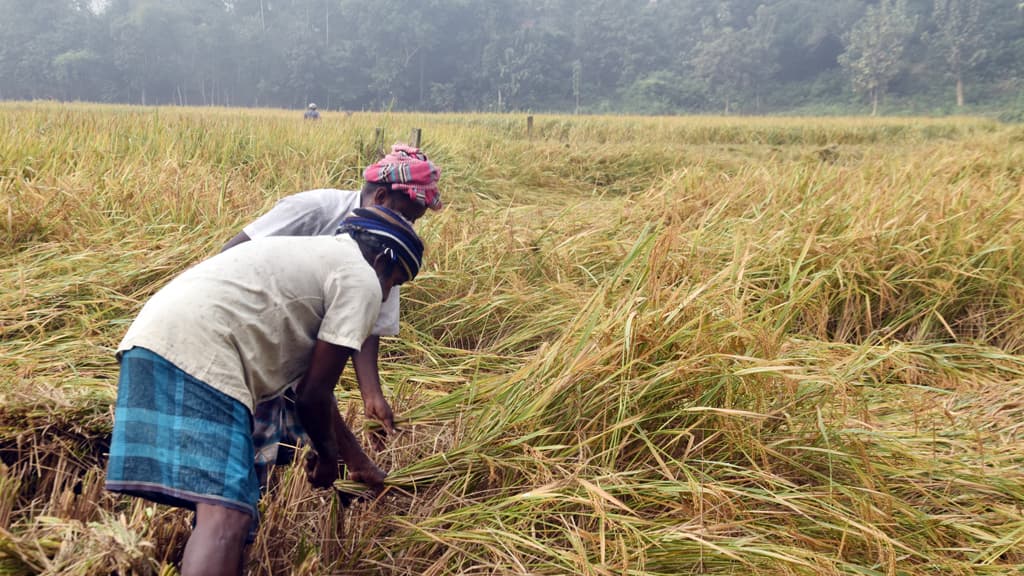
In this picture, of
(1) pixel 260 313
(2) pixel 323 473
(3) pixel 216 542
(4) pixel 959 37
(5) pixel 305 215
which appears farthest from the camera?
(4) pixel 959 37

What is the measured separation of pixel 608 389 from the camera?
6.02ft

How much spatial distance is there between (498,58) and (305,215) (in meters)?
40.9

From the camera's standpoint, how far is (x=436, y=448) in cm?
192

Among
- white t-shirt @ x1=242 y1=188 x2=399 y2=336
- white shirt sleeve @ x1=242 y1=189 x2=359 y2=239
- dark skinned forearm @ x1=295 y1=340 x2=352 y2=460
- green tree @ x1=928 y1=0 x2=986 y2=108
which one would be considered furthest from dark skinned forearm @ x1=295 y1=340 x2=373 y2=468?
green tree @ x1=928 y1=0 x2=986 y2=108

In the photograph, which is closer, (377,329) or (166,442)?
(166,442)

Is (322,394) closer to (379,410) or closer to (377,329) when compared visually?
(379,410)

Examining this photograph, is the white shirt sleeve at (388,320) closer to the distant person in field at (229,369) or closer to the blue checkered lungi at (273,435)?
the blue checkered lungi at (273,435)

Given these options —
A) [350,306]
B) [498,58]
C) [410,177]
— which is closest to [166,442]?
[350,306]

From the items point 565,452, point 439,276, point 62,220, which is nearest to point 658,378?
point 565,452

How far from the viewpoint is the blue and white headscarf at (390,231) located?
1.54 metres

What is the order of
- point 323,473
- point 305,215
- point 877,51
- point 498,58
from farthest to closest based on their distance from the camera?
point 498,58 → point 877,51 → point 305,215 → point 323,473

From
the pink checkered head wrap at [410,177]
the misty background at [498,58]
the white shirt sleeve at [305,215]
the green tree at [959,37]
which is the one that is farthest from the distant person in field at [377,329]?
the green tree at [959,37]

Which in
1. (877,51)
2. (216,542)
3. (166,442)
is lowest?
(216,542)

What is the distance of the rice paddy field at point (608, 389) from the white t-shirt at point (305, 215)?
0.56 metres
